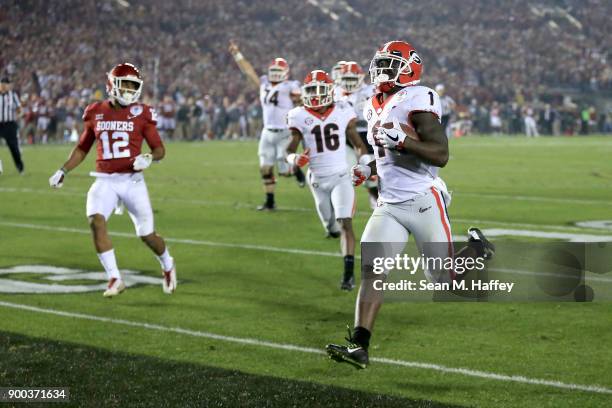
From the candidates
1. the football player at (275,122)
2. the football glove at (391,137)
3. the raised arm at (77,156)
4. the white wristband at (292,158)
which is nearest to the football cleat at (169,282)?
the raised arm at (77,156)

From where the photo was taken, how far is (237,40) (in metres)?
45.3

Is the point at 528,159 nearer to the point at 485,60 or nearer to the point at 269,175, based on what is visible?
the point at 269,175

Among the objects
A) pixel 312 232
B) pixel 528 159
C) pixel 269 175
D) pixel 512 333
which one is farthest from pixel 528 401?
pixel 528 159

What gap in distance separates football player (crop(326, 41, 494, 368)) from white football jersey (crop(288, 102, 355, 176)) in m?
3.70

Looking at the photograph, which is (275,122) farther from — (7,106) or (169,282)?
(7,106)

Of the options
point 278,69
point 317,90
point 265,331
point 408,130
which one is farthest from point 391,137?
point 278,69

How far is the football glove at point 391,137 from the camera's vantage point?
569 centimetres

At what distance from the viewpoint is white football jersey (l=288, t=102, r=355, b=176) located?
996cm

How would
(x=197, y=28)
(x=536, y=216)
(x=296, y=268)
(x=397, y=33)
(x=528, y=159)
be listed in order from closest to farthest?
(x=296, y=268)
(x=536, y=216)
(x=528, y=159)
(x=197, y=28)
(x=397, y=33)

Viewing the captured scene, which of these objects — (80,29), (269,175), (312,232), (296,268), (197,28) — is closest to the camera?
(296,268)

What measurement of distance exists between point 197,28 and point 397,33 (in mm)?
11729

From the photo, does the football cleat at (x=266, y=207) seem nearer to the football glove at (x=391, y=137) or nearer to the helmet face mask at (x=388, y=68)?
the helmet face mask at (x=388, y=68)

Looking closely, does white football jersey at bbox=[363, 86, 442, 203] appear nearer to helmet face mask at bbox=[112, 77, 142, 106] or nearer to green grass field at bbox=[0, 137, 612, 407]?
green grass field at bbox=[0, 137, 612, 407]

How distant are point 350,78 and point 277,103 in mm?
2386
